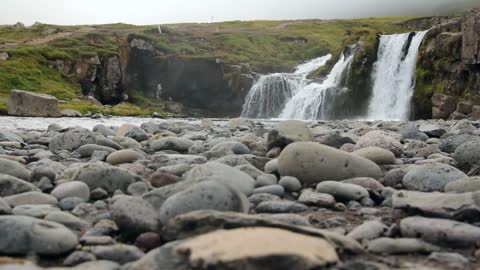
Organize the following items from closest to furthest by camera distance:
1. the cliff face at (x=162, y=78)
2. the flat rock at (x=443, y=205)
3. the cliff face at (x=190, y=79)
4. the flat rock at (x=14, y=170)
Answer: the flat rock at (x=443, y=205) → the flat rock at (x=14, y=170) → the cliff face at (x=162, y=78) → the cliff face at (x=190, y=79)

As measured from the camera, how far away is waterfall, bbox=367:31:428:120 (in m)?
34.3

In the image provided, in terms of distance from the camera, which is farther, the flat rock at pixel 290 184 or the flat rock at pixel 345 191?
the flat rock at pixel 290 184

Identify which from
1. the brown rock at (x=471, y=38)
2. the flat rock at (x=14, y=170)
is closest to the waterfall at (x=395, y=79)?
the brown rock at (x=471, y=38)

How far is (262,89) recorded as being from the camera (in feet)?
153

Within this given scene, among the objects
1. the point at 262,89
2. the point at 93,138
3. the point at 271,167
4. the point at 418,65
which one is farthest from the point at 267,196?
the point at 262,89

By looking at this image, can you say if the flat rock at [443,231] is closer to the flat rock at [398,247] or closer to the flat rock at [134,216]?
the flat rock at [398,247]

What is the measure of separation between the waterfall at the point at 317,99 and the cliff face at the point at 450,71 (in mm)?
6765

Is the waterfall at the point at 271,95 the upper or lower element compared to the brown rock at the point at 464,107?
lower

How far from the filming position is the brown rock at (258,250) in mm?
2551

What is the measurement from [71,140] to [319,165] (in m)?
5.43

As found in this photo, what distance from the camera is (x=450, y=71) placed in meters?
32.4

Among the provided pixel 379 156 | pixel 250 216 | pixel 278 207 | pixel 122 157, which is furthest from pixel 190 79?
pixel 250 216

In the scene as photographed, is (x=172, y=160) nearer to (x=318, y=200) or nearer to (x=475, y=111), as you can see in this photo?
(x=318, y=200)

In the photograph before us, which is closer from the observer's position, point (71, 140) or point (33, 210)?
point (33, 210)
